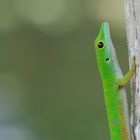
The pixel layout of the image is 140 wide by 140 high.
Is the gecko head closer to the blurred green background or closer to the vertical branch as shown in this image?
the vertical branch

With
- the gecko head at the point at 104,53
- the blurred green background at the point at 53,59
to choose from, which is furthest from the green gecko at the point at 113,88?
the blurred green background at the point at 53,59

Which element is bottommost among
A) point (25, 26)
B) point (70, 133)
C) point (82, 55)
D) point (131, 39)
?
point (70, 133)

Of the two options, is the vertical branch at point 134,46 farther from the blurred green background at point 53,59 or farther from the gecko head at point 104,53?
the blurred green background at point 53,59

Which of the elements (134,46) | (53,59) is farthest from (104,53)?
(53,59)

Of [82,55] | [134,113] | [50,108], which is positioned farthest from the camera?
[82,55]

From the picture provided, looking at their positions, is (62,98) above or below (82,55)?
below

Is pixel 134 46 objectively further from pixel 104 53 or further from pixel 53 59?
pixel 53 59

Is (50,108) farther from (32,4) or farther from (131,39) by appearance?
(131,39)

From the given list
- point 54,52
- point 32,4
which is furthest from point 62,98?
point 32,4
